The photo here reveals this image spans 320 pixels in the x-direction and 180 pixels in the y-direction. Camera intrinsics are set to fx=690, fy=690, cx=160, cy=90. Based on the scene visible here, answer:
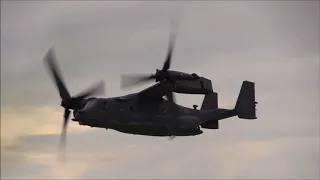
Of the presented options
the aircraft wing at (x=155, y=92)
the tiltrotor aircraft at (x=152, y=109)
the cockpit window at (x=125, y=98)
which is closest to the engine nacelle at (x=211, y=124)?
the tiltrotor aircraft at (x=152, y=109)

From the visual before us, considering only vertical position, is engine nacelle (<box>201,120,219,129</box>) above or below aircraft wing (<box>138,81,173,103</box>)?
below

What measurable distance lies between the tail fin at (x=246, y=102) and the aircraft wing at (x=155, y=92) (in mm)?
14707

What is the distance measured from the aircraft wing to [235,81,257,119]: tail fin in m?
14.7

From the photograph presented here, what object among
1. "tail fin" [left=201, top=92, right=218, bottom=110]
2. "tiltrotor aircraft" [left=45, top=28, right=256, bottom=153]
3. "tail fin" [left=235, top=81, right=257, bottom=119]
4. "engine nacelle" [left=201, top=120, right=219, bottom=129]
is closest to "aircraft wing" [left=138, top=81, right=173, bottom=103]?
"tiltrotor aircraft" [left=45, top=28, right=256, bottom=153]

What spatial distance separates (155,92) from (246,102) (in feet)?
57.8

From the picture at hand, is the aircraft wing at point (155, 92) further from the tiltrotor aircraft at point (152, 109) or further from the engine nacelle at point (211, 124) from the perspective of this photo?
the engine nacelle at point (211, 124)

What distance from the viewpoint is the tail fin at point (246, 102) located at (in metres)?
95.3

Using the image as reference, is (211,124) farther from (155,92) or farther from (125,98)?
(125,98)

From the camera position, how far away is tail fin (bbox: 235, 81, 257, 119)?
95.3 m

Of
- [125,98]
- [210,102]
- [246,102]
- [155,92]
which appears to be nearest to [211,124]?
[210,102]

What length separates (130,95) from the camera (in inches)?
3383

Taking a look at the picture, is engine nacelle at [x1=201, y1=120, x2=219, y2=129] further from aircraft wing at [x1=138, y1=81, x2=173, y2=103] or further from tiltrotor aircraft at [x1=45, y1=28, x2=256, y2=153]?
aircraft wing at [x1=138, y1=81, x2=173, y2=103]

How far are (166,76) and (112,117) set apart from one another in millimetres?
8271

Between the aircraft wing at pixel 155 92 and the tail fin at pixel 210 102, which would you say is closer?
the aircraft wing at pixel 155 92
